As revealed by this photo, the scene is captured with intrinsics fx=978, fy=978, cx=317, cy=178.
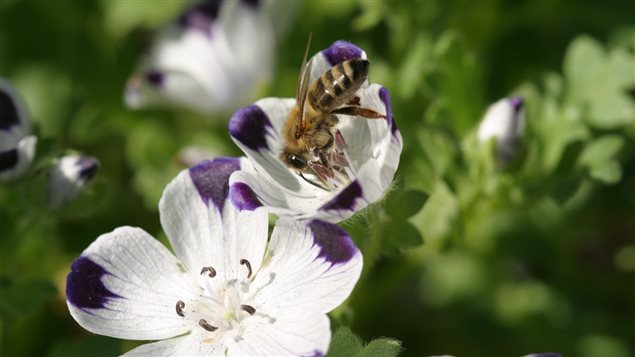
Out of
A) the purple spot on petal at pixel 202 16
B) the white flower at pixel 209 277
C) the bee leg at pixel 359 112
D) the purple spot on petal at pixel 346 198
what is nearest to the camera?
the purple spot on petal at pixel 346 198

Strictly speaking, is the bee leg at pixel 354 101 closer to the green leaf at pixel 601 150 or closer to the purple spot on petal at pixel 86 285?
the purple spot on petal at pixel 86 285

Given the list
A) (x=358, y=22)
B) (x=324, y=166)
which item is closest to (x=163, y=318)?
(x=324, y=166)

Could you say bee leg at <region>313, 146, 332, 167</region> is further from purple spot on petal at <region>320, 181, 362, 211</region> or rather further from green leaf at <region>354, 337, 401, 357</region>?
green leaf at <region>354, 337, 401, 357</region>

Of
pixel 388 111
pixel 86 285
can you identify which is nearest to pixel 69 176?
pixel 86 285

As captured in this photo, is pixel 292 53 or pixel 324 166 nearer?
pixel 324 166

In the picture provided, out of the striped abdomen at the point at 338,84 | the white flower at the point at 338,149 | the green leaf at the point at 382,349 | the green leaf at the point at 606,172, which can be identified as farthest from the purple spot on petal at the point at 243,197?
the green leaf at the point at 606,172

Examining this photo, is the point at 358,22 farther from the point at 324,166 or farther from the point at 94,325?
the point at 94,325
